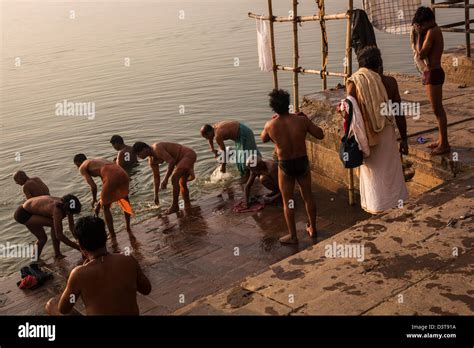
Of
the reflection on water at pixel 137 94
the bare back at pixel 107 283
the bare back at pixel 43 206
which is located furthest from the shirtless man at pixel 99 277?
the reflection on water at pixel 137 94

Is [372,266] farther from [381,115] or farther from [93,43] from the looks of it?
[93,43]

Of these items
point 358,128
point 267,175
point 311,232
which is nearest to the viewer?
point 358,128

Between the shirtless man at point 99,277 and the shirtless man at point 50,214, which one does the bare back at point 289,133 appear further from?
the shirtless man at point 50,214

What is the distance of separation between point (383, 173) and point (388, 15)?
13.8 feet

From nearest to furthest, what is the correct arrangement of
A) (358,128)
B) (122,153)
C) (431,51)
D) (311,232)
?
(358,128) < (431,51) < (311,232) < (122,153)

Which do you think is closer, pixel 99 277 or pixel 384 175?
pixel 99 277

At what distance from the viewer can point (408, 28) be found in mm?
8820

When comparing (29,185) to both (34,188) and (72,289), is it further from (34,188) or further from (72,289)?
(72,289)

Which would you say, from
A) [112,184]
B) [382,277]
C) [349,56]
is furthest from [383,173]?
[112,184]

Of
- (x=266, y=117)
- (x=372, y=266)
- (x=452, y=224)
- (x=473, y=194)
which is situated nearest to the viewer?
(x=372, y=266)

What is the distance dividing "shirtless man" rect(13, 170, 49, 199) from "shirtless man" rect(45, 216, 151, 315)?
507 centimetres

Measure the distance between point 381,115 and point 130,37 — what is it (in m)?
38.2

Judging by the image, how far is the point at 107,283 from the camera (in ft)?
12.9
